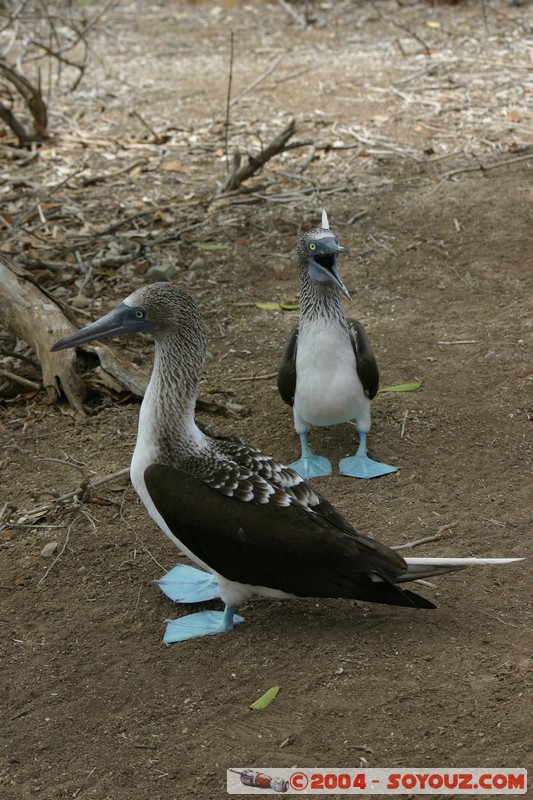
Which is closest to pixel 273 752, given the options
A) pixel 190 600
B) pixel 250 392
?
pixel 190 600

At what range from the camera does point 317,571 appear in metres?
3.80

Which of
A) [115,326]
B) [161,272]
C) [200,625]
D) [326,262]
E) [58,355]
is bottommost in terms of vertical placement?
[200,625]

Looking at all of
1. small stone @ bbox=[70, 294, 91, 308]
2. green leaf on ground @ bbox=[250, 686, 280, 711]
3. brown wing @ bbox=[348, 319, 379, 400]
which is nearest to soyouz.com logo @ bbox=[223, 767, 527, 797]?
green leaf on ground @ bbox=[250, 686, 280, 711]

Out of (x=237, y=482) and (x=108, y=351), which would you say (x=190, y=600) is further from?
(x=108, y=351)

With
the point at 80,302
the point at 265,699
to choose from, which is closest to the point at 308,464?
the point at 265,699

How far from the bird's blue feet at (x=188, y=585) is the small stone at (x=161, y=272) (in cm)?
340

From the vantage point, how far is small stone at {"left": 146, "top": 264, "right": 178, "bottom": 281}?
7.25 m

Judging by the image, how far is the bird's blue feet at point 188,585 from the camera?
4199 mm

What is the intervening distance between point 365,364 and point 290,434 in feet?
2.50

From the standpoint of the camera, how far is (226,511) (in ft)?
12.5

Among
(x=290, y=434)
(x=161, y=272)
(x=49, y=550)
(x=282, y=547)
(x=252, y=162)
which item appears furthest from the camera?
(x=252, y=162)

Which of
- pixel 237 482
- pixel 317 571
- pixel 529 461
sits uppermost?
pixel 237 482

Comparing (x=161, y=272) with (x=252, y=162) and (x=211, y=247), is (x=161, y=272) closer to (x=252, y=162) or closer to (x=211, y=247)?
(x=211, y=247)

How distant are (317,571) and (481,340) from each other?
2.93 metres
